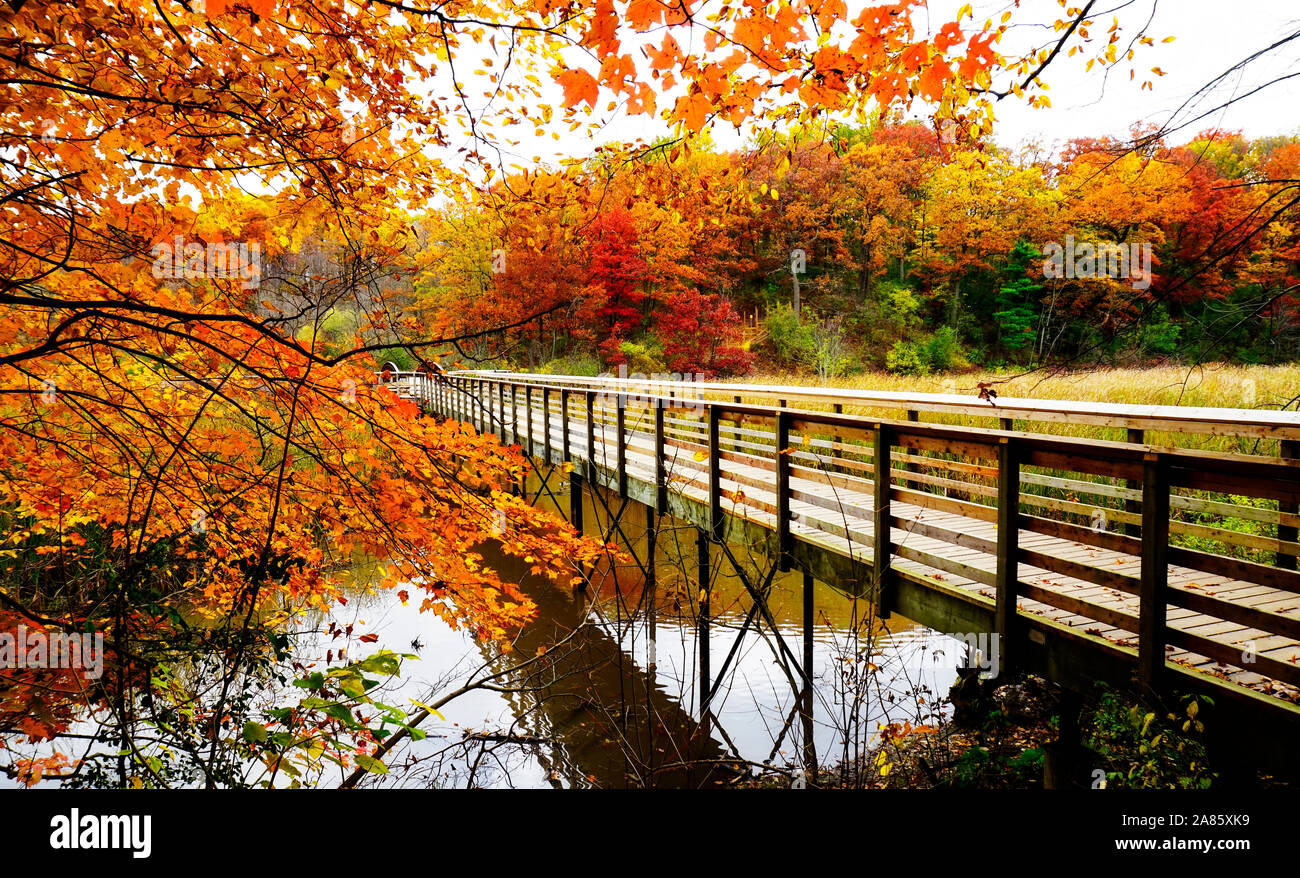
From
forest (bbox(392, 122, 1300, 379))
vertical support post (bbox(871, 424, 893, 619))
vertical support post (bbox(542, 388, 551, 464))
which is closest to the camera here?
vertical support post (bbox(871, 424, 893, 619))

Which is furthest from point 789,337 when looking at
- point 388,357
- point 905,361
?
point 388,357

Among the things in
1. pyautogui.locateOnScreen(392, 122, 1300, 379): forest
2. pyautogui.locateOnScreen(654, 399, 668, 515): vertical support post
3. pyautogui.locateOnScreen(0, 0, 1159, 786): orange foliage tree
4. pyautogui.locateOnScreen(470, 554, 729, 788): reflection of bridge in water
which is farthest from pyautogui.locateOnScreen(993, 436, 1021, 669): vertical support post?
pyautogui.locateOnScreen(392, 122, 1300, 379): forest

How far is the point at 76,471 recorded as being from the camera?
14.6 ft

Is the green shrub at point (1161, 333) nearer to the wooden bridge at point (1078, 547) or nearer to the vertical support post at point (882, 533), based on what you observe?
the wooden bridge at point (1078, 547)

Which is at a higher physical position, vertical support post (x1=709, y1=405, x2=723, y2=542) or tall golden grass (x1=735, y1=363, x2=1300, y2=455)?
A: tall golden grass (x1=735, y1=363, x2=1300, y2=455)

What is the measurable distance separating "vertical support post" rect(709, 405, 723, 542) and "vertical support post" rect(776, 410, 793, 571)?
3.41ft

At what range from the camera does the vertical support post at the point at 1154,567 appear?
304cm

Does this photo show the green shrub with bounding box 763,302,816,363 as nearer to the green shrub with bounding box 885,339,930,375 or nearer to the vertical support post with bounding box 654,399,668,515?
the green shrub with bounding box 885,339,930,375

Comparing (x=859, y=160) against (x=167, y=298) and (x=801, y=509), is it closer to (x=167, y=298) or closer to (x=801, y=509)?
(x=801, y=509)

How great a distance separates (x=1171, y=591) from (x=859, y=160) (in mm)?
37252

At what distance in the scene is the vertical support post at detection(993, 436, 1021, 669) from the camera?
374cm

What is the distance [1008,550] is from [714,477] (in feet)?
11.2

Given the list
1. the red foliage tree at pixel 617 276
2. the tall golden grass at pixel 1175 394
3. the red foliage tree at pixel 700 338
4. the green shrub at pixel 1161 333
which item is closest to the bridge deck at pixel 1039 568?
the tall golden grass at pixel 1175 394
